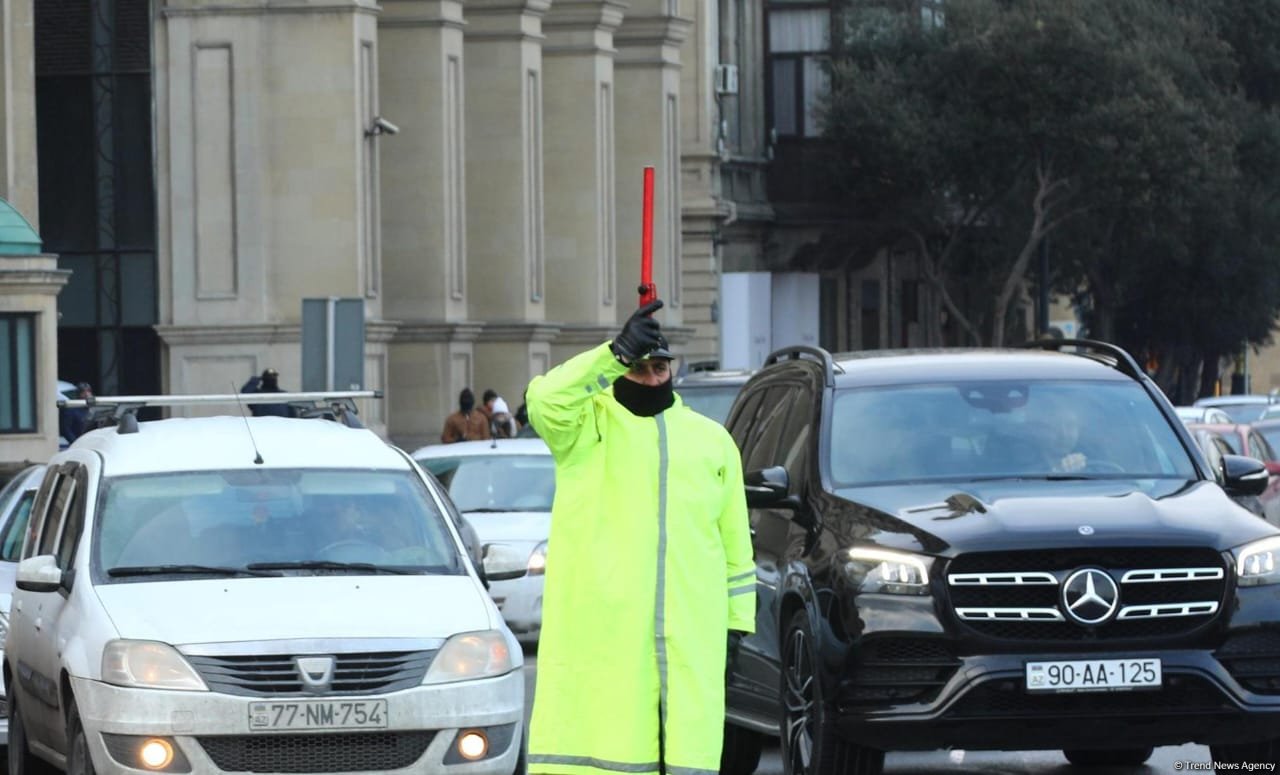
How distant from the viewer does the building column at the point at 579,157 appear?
4431cm

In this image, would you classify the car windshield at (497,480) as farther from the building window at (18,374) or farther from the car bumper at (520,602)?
the building window at (18,374)

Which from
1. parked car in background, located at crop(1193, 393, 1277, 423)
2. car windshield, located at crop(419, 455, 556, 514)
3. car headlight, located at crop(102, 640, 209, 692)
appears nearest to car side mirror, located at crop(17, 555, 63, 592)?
car headlight, located at crop(102, 640, 209, 692)

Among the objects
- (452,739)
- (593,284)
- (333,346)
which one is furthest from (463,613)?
(593,284)

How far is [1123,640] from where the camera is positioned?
32.6 feet

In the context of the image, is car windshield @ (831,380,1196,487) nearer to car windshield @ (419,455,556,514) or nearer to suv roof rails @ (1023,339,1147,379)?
suv roof rails @ (1023,339,1147,379)

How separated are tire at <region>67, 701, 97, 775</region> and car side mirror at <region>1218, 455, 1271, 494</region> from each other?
15.1 feet

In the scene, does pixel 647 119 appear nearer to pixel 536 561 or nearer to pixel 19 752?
pixel 536 561

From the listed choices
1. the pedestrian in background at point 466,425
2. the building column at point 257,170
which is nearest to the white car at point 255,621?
the pedestrian in background at point 466,425

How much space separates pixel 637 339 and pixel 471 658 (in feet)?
9.44

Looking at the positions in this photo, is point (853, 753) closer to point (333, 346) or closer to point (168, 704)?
point (168, 704)

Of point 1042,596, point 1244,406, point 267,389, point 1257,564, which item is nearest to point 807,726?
point 1042,596

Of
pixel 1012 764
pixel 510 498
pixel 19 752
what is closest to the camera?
pixel 19 752

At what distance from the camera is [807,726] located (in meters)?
10.4

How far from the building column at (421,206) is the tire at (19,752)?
2682 cm
